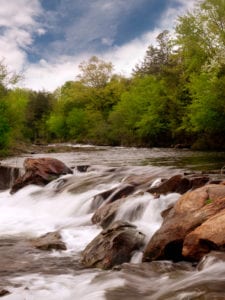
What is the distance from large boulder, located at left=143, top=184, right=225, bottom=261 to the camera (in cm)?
850

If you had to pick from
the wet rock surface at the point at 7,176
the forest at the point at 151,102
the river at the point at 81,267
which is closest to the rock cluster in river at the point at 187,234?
the river at the point at 81,267

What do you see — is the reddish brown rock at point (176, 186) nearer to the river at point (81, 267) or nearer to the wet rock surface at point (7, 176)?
the river at point (81, 267)

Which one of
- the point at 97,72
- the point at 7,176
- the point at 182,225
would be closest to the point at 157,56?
the point at 97,72

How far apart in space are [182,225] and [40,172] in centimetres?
1124

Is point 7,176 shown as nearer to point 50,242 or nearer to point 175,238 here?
point 50,242

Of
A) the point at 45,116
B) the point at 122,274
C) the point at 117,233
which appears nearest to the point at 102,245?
the point at 117,233

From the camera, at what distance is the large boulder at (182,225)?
27.9ft

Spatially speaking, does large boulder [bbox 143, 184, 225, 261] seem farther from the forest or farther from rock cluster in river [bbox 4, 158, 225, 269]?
the forest

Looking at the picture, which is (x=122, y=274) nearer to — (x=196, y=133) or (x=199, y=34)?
(x=199, y=34)

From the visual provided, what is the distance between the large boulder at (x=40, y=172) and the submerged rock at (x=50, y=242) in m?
7.79

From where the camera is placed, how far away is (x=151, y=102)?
159 feet

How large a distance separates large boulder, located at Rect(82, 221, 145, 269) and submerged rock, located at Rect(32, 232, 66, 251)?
1009 millimetres

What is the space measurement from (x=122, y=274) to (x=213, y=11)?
99.8 feet

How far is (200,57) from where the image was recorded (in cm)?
3394
